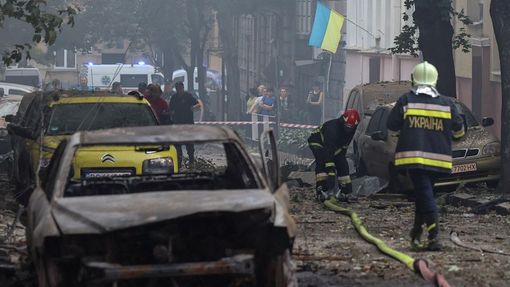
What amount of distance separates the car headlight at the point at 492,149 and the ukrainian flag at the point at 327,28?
2006cm

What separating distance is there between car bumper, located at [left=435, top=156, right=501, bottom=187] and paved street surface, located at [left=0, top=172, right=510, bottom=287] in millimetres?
1400

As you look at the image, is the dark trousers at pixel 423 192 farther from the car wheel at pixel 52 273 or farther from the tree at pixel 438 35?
the tree at pixel 438 35

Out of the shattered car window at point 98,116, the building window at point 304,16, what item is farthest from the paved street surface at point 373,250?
the building window at point 304,16

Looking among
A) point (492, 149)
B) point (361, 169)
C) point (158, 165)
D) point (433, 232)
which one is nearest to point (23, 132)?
point (158, 165)

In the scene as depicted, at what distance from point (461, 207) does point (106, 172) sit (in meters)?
4.79

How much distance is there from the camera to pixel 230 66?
49.1 m

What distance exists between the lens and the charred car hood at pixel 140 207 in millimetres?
8219

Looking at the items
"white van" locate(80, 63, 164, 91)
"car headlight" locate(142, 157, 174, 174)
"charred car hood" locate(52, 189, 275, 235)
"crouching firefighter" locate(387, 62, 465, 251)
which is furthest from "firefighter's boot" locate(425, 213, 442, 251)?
"white van" locate(80, 63, 164, 91)

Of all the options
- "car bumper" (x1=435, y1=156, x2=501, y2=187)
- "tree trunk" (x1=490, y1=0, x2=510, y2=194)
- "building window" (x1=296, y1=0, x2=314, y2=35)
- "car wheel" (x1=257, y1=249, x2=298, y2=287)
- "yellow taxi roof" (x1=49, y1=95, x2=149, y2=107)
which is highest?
"building window" (x1=296, y1=0, x2=314, y2=35)

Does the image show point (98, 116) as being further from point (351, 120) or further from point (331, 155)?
point (351, 120)

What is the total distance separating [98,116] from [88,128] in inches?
13.2

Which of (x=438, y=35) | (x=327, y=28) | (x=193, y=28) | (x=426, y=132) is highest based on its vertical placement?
(x=193, y=28)

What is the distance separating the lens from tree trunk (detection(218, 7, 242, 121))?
1924 inches

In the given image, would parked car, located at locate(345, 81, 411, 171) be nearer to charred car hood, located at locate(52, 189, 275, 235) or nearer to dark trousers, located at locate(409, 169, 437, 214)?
dark trousers, located at locate(409, 169, 437, 214)
